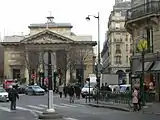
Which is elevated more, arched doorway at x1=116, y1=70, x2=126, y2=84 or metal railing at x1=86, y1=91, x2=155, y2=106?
arched doorway at x1=116, y1=70, x2=126, y2=84

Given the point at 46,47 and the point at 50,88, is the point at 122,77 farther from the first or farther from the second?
the point at 50,88

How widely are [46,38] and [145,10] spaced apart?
89032mm

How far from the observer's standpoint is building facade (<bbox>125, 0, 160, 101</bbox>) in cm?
3909

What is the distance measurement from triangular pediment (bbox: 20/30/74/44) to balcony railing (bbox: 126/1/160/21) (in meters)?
84.5

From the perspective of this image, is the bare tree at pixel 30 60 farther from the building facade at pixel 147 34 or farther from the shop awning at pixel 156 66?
the shop awning at pixel 156 66

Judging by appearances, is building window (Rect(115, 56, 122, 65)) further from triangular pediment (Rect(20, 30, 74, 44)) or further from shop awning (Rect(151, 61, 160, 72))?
shop awning (Rect(151, 61, 160, 72))

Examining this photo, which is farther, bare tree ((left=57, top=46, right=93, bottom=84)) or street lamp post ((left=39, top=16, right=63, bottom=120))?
bare tree ((left=57, top=46, right=93, bottom=84))

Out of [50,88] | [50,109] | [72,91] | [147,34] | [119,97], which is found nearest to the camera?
[50,109]

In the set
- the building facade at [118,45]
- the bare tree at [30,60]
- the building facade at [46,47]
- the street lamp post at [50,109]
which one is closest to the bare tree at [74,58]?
the building facade at [46,47]

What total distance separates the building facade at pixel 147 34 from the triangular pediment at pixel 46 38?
8464cm

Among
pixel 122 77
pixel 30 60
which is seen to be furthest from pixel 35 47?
pixel 122 77

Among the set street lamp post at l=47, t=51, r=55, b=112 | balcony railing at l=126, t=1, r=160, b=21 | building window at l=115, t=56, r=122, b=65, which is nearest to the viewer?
street lamp post at l=47, t=51, r=55, b=112

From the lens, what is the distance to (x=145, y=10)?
4097cm

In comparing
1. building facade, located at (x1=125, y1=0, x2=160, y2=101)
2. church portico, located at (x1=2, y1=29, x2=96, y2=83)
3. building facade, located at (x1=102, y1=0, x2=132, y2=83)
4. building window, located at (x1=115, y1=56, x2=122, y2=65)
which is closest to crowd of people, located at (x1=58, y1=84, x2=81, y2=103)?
building facade, located at (x1=125, y1=0, x2=160, y2=101)
